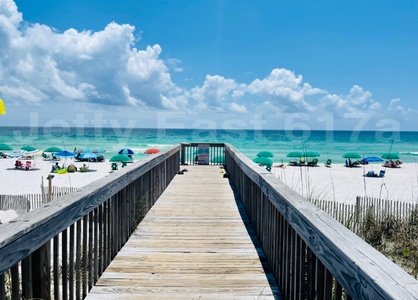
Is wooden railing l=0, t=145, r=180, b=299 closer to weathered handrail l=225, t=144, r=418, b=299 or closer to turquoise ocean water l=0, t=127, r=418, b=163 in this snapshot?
weathered handrail l=225, t=144, r=418, b=299

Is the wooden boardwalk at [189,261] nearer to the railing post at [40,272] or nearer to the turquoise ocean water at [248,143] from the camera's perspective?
the railing post at [40,272]

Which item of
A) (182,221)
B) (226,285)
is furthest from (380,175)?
(226,285)

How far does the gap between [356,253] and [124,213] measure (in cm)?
308

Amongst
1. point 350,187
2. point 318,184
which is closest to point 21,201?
point 318,184

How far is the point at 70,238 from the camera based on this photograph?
2514mm

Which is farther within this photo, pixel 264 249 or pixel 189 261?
pixel 264 249

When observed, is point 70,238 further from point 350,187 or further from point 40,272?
point 350,187

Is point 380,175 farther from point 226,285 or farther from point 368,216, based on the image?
point 226,285

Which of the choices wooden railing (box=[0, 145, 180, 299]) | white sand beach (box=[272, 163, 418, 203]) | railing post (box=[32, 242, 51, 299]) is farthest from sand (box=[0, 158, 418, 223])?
railing post (box=[32, 242, 51, 299])

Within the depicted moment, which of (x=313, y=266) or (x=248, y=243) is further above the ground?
(x=313, y=266)

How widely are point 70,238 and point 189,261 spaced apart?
1479 mm

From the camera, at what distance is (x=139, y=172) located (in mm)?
4672

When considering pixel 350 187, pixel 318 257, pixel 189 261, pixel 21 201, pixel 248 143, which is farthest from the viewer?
pixel 248 143

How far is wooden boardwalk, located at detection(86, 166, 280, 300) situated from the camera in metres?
2.97
